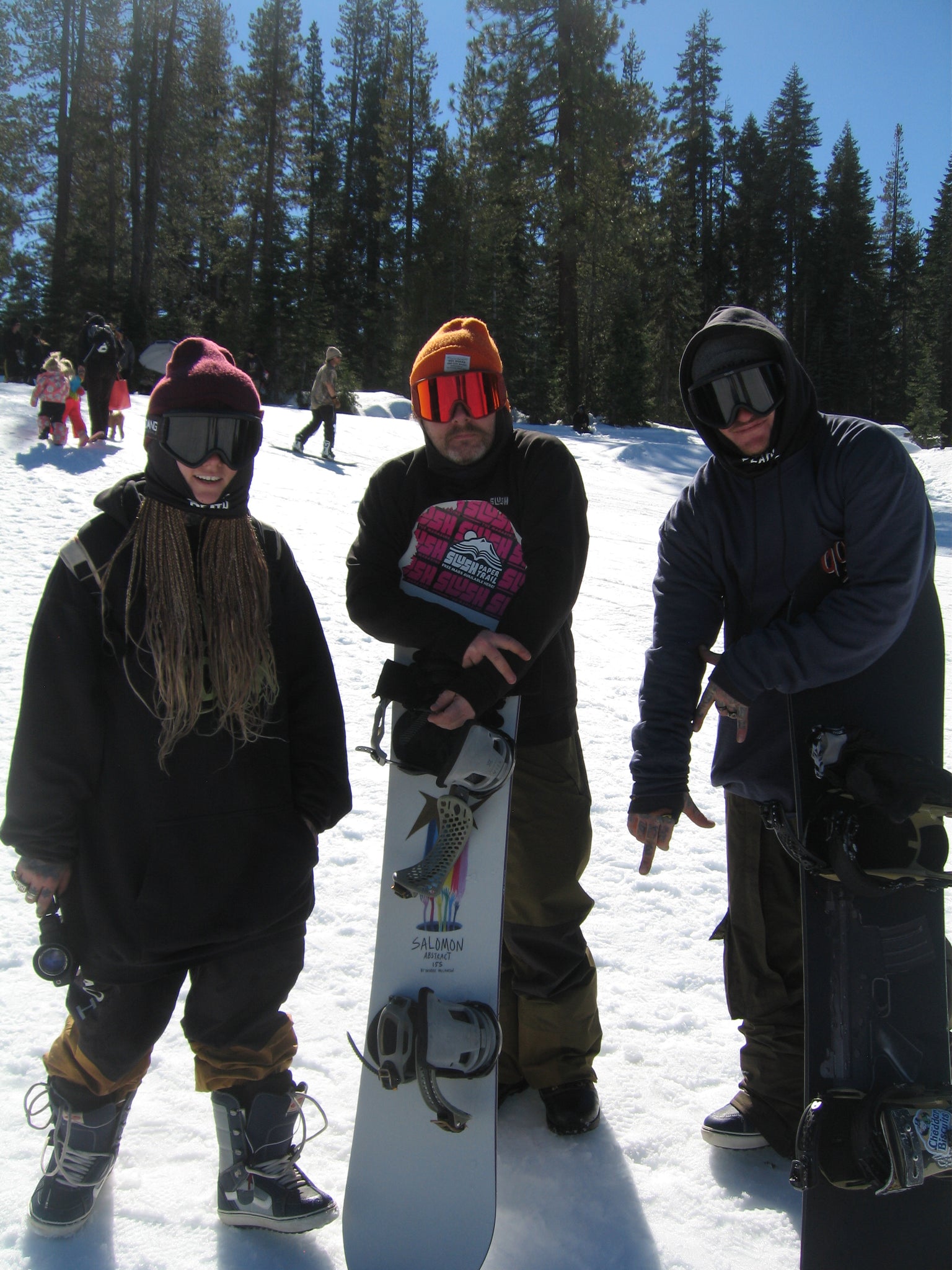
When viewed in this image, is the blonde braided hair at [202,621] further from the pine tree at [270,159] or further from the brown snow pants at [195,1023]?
the pine tree at [270,159]

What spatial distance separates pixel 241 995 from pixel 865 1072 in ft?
4.16

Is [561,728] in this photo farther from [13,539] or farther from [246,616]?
[13,539]

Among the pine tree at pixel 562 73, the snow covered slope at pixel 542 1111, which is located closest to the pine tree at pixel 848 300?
the pine tree at pixel 562 73

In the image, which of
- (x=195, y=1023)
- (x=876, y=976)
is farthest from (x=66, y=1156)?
(x=876, y=976)

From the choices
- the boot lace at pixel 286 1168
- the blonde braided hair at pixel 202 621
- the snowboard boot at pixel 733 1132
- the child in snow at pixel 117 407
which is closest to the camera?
the blonde braided hair at pixel 202 621

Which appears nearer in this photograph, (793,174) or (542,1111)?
(542,1111)

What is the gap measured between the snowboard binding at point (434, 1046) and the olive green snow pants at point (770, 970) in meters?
0.63

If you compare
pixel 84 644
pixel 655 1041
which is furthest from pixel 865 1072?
pixel 84 644

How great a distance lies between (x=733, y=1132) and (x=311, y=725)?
1.38m

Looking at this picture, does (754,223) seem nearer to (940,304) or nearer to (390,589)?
(940,304)

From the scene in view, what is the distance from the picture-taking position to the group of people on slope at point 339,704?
66.1 inches

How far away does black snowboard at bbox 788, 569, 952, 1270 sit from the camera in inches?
65.8

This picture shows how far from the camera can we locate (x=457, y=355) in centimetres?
204

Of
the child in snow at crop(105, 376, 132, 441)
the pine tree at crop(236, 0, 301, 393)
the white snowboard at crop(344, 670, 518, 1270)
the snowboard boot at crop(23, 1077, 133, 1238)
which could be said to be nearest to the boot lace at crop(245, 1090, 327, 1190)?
the white snowboard at crop(344, 670, 518, 1270)
